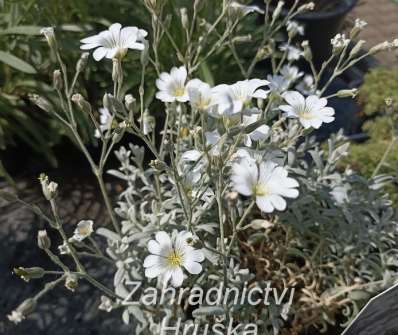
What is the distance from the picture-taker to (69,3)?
147cm

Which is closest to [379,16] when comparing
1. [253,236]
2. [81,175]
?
[81,175]

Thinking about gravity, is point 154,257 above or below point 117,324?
above

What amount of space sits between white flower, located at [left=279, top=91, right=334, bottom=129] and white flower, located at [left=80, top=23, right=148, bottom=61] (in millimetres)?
233

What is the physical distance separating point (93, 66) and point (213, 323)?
791 mm

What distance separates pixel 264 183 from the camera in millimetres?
677

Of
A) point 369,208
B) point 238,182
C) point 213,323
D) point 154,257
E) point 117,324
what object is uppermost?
point 238,182

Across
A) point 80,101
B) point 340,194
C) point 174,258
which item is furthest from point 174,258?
point 340,194

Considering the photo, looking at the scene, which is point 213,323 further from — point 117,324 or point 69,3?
point 69,3

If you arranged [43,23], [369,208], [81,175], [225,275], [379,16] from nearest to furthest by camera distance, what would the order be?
[225,275] → [369,208] → [43,23] → [81,175] → [379,16]

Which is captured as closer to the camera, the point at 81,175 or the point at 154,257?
the point at 154,257

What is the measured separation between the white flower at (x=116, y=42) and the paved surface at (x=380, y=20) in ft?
5.86

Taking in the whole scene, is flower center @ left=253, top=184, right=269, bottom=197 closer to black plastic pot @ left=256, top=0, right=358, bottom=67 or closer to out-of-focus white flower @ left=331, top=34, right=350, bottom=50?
out-of-focus white flower @ left=331, top=34, right=350, bottom=50

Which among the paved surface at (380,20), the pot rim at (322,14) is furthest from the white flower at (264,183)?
the paved surface at (380,20)

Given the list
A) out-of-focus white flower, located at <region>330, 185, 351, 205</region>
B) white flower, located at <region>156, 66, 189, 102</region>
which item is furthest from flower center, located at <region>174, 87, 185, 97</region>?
out-of-focus white flower, located at <region>330, 185, 351, 205</region>
